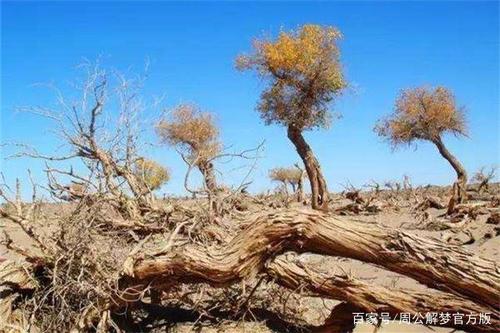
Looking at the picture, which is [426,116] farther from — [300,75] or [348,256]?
[348,256]

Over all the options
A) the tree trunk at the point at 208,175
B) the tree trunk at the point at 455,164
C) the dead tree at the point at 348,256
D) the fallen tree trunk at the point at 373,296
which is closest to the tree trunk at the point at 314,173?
the tree trunk at the point at 455,164

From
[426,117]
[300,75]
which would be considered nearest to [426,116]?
[426,117]

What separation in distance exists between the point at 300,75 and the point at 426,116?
311 inches

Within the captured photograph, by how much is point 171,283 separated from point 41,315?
1.41 meters

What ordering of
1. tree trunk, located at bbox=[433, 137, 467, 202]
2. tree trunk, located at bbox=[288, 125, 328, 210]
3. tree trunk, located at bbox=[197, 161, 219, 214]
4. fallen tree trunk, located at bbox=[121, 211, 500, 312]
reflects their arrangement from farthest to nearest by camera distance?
tree trunk, located at bbox=[288, 125, 328, 210], tree trunk, located at bbox=[433, 137, 467, 202], tree trunk, located at bbox=[197, 161, 219, 214], fallen tree trunk, located at bbox=[121, 211, 500, 312]

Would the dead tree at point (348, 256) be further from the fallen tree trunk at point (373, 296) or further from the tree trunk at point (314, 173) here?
the tree trunk at point (314, 173)

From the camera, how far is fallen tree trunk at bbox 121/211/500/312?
496 centimetres

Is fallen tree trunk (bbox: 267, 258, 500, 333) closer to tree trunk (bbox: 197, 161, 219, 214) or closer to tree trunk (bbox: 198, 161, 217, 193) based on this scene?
tree trunk (bbox: 197, 161, 219, 214)

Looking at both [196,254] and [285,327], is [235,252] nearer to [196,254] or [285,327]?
[196,254]

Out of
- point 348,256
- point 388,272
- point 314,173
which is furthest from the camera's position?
point 314,173

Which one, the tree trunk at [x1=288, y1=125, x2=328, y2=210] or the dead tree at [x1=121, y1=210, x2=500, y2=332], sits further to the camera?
the tree trunk at [x1=288, y1=125, x2=328, y2=210]

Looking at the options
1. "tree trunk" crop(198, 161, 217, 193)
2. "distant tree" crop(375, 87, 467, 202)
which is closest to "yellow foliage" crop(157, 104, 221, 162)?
"distant tree" crop(375, 87, 467, 202)

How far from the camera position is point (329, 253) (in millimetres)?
5410

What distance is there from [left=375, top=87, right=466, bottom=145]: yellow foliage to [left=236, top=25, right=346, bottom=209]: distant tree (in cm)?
651
